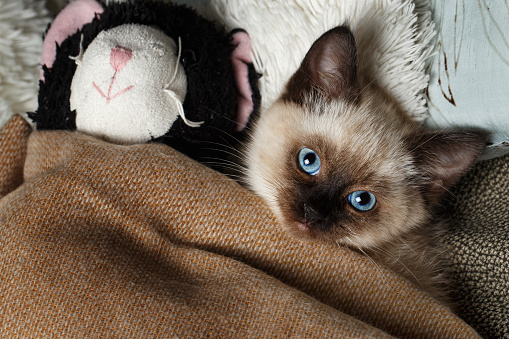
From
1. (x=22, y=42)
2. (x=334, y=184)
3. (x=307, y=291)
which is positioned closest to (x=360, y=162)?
(x=334, y=184)

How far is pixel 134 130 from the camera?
0.98 m

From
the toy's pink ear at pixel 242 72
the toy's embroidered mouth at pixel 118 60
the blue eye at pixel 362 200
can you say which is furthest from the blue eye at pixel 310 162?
the toy's embroidered mouth at pixel 118 60

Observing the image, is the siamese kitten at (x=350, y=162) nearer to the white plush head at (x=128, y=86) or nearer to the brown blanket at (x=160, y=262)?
the brown blanket at (x=160, y=262)

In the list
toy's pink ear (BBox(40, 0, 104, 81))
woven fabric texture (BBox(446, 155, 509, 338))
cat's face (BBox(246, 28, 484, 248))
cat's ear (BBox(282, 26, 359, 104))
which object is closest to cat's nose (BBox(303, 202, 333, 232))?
cat's face (BBox(246, 28, 484, 248))

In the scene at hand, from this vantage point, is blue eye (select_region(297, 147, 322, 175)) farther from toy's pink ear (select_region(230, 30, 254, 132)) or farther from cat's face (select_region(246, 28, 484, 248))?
toy's pink ear (select_region(230, 30, 254, 132))

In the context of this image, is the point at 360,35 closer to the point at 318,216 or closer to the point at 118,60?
the point at 318,216

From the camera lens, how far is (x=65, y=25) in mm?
1089

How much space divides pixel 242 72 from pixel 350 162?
38 cm

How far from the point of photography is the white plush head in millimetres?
939

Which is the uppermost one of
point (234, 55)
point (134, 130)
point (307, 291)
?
point (234, 55)

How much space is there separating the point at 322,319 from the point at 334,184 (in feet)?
1.00

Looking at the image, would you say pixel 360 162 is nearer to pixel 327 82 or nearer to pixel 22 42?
pixel 327 82

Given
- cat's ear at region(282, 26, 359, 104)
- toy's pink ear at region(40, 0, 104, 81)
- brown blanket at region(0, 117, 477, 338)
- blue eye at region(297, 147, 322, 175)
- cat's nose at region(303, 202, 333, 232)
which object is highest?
cat's ear at region(282, 26, 359, 104)

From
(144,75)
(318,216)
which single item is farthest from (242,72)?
(318,216)
